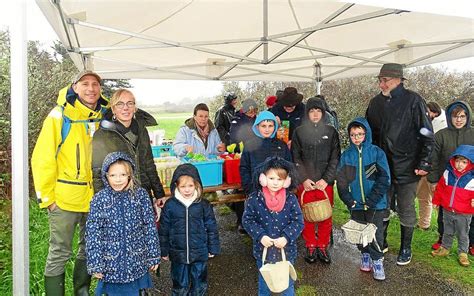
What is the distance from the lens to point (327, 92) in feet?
44.9

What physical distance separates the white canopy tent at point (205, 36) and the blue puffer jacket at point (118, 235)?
1.46 feet

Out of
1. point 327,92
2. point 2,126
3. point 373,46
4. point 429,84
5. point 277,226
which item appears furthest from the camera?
point 327,92

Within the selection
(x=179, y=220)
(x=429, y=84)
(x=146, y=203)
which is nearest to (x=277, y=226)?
(x=179, y=220)

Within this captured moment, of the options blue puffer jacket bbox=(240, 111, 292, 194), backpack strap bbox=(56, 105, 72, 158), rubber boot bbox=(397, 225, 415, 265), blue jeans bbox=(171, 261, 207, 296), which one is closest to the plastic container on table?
blue puffer jacket bbox=(240, 111, 292, 194)

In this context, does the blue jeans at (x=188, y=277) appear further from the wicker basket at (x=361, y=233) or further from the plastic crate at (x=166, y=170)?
the wicker basket at (x=361, y=233)

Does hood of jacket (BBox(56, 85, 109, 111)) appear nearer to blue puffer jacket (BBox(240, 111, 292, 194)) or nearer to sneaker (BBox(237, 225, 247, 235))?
blue puffer jacket (BBox(240, 111, 292, 194))

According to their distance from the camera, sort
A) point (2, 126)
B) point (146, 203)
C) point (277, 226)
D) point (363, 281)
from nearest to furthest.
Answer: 1. point (146, 203)
2. point (277, 226)
3. point (363, 281)
4. point (2, 126)

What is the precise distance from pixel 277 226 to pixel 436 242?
9.75ft

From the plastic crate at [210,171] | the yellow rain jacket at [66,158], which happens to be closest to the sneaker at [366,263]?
the plastic crate at [210,171]

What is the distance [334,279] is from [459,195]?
1582 millimetres

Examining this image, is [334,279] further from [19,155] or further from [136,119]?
[19,155]

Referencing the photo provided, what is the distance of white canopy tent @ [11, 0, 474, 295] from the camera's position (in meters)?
2.09

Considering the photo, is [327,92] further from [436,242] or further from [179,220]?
[179,220]

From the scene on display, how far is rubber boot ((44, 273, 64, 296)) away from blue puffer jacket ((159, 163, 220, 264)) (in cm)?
83
